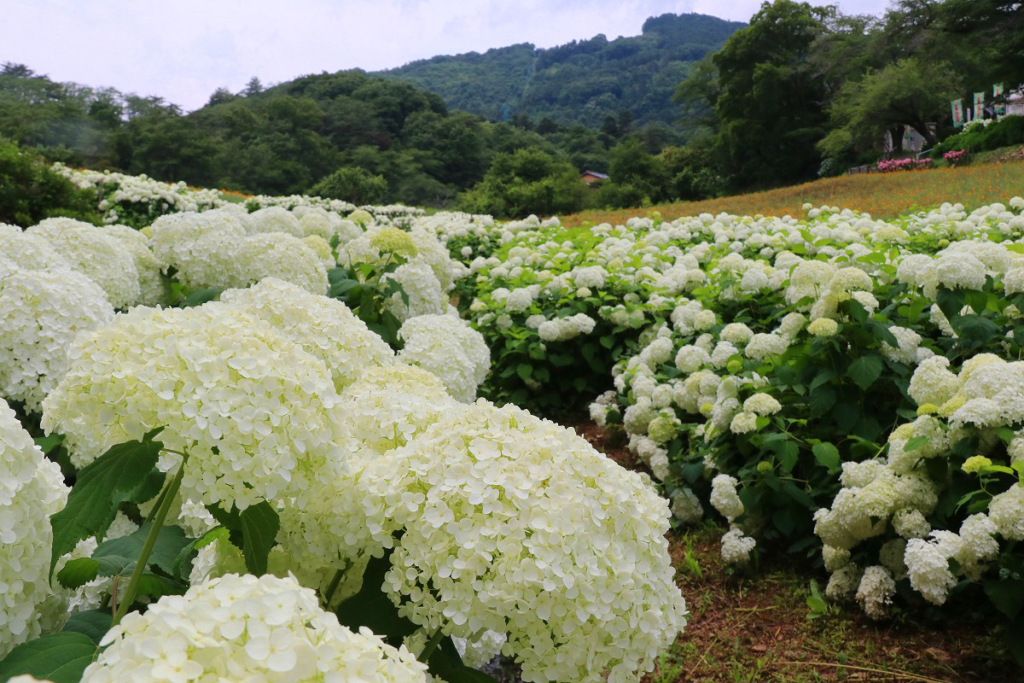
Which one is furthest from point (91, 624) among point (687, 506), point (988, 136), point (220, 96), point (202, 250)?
point (220, 96)

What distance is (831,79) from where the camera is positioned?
4066 cm

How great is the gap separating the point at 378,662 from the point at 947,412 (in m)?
2.89

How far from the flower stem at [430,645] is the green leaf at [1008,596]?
93.8 inches

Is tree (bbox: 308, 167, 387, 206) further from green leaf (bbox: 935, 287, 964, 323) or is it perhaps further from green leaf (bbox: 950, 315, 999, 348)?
green leaf (bbox: 950, 315, 999, 348)

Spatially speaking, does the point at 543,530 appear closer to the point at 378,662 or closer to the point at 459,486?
the point at 459,486

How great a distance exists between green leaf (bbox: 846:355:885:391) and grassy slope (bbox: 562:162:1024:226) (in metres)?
8.43

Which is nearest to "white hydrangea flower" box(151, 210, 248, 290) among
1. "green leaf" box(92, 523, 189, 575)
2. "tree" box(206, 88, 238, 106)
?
"green leaf" box(92, 523, 189, 575)

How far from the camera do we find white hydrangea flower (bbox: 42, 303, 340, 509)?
1.14 m

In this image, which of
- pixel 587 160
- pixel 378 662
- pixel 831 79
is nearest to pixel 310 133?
pixel 587 160

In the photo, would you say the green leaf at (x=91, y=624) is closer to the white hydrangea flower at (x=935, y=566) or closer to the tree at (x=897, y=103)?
the white hydrangea flower at (x=935, y=566)

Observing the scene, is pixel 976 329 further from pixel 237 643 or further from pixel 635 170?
pixel 635 170

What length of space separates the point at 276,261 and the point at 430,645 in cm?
208

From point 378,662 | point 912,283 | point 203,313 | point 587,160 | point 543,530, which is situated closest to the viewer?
point 378,662

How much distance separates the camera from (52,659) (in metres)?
1.03
